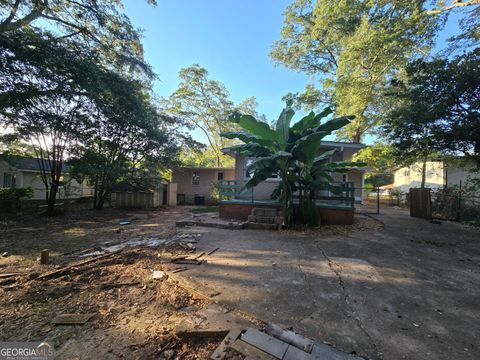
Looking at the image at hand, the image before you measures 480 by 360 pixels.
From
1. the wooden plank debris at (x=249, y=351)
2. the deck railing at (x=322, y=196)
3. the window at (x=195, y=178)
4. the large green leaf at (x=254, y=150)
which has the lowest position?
the wooden plank debris at (x=249, y=351)

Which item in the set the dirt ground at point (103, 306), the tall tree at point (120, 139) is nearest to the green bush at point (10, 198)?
the tall tree at point (120, 139)

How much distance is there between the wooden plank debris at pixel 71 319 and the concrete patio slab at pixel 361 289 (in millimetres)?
1332

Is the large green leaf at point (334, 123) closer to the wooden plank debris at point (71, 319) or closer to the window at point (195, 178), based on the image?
the wooden plank debris at point (71, 319)

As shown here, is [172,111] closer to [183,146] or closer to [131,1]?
[183,146]

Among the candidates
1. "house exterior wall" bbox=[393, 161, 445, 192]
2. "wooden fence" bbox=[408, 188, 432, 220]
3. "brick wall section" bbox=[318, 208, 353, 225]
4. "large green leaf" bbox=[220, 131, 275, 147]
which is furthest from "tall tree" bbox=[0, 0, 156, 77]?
"house exterior wall" bbox=[393, 161, 445, 192]

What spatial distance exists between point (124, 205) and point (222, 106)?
54.3 feet

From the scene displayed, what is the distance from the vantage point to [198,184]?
2136 cm

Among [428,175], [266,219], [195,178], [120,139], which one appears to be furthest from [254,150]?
[428,175]

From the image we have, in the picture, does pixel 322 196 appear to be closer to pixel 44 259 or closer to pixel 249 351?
pixel 249 351

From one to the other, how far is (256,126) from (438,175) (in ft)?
64.9

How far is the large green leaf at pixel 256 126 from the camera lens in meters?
7.60

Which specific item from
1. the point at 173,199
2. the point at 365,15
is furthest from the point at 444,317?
the point at 173,199

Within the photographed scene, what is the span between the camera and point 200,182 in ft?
69.9

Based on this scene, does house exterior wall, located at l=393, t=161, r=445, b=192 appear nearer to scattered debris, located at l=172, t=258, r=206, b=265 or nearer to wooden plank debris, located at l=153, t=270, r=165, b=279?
scattered debris, located at l=172, t=258, r=206, b=265
